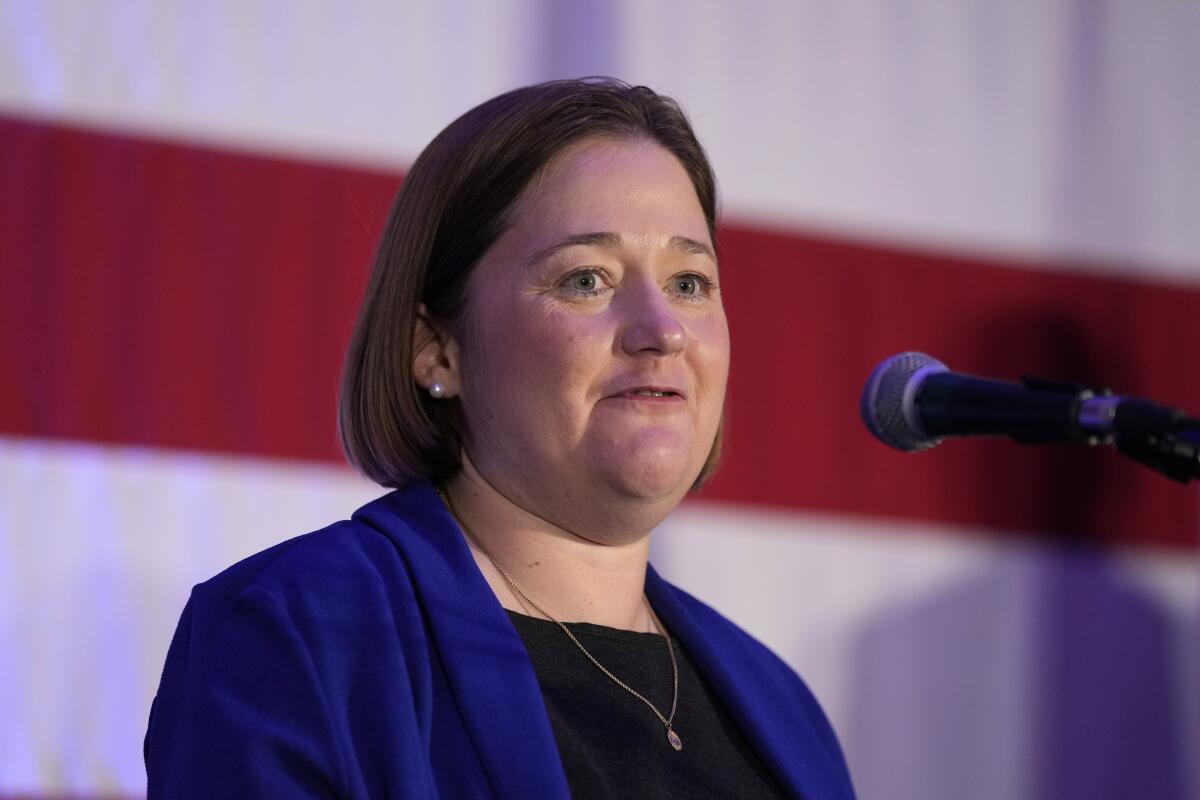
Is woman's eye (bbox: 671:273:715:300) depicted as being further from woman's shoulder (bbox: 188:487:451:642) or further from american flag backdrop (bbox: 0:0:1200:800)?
american flag backdrop (bbox: 0:0:1200:800)

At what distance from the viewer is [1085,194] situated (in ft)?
9.86

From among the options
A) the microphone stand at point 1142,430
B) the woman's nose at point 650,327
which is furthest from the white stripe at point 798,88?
the microphone stand at point 1142,430

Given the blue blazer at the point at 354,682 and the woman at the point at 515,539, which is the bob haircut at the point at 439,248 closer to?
the woman at the point at 515,539

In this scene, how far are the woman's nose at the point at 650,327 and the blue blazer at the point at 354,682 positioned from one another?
0.29m

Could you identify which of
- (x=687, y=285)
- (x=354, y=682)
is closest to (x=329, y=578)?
(x=354, y=682)

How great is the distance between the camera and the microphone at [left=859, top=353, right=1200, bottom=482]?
1.00 meters

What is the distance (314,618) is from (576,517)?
1.16ft

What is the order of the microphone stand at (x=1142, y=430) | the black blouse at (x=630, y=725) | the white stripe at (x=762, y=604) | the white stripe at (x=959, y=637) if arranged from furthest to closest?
the white stripe at (x=959, y=637) → the white stripe at (x=762, y=604) → the black blouse at (x=630, y=725) → the microphone stand at (x=1142, y=430)

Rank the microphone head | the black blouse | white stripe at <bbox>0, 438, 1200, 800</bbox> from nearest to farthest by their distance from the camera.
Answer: the microphone head
the black blouse
white stripe at <bbox>0, 438, 1200, 800</bbox>

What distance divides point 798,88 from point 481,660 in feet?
5.91

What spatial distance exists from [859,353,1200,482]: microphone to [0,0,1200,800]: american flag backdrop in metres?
1.38

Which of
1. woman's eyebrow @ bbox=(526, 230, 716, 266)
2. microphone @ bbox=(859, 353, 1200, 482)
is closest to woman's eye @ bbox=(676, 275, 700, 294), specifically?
woman's eyebrow @ bbox=(526, 230, 716, 266)

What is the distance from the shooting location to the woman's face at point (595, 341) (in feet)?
4.78

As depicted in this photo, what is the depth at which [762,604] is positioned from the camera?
2.67 m
